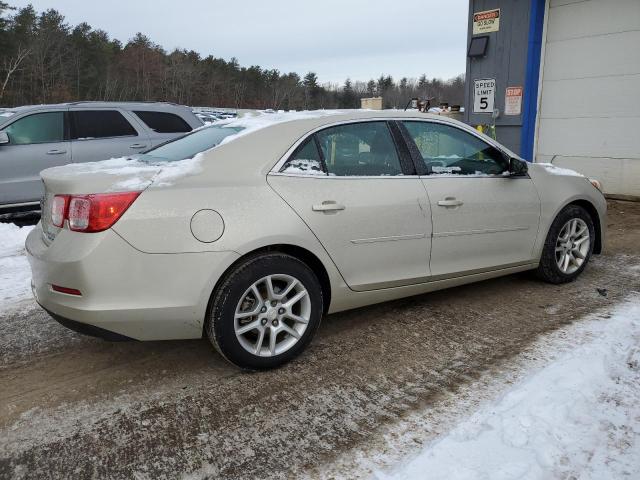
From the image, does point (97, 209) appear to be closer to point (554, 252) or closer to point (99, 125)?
point (554, 252)

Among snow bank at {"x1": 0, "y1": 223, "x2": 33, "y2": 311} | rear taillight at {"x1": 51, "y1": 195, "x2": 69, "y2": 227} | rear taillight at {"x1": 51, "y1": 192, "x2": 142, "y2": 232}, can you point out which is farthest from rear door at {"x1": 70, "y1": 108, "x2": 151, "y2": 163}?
rear taillight at {"x1": 51, "y1": 192, "x2": 142, "y2": 232}

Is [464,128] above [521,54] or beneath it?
beneath

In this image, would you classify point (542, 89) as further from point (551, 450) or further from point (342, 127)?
point (551, 450)

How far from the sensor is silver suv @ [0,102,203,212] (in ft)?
23.3

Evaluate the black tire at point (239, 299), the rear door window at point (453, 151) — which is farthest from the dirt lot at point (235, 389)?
the rear door window at point (453, 151)

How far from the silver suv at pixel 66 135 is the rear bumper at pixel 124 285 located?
16.0ft

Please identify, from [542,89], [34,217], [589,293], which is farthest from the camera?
[542,89]

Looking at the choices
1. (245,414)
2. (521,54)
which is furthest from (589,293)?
(521,54)

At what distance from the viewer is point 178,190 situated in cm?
284

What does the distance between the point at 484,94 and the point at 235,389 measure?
360 inches

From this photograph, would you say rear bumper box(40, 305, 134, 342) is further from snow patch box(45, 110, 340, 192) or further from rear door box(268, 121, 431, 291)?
rear door box(268, 121, 431, 291)

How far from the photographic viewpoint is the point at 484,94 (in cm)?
1052

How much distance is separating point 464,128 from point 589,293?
176 centimetres

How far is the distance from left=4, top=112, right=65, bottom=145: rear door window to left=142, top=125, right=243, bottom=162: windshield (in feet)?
14.2
